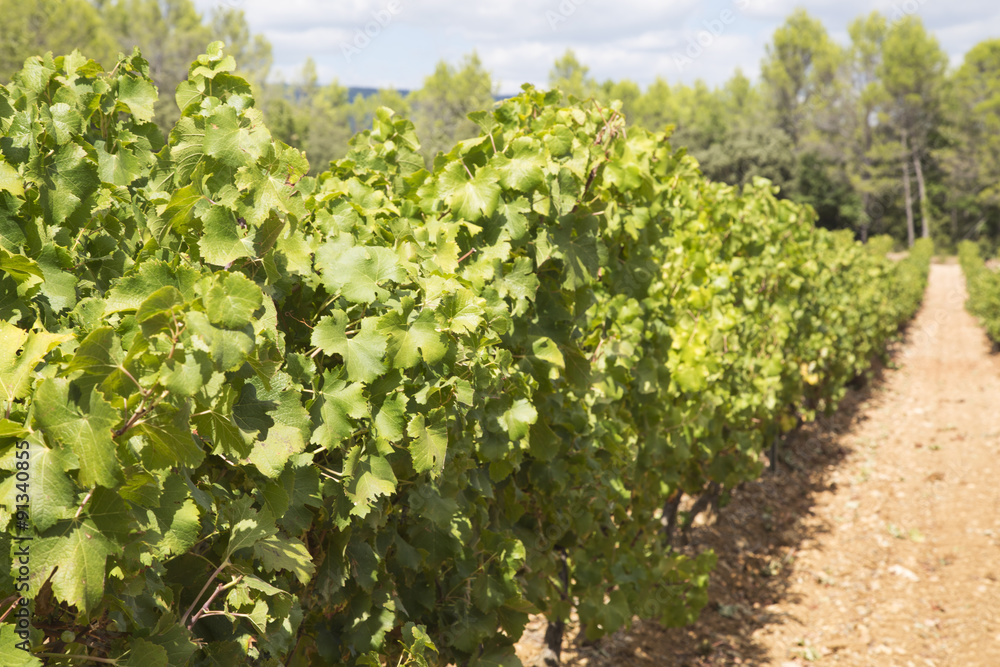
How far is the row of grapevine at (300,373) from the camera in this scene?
107 cm

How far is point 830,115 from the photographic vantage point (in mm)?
51719

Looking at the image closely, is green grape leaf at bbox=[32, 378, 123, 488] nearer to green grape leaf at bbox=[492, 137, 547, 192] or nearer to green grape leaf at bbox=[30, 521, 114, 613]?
green grape leaf at bbox=[30, 521, 114, 613]

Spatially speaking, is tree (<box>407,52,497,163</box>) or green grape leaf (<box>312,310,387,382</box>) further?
tree (<box>407,52,497,163</box>)

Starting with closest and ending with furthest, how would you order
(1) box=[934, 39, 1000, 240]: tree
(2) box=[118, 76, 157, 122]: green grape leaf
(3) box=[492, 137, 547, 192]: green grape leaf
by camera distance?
(2) box=[118, 76, 157, 122]: green grape leaf
(3) box=[492, 137, 547, 192]: green grape leaf
(1) box=[934, 39, 1000, 240]: tree

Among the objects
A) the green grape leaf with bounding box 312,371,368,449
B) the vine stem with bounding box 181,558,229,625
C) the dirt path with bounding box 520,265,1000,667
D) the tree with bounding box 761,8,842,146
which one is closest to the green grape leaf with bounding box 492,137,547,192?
the green grape leaf with bounding box 312,371,368,449

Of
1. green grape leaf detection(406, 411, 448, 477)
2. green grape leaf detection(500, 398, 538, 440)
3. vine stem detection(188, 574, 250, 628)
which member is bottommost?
vine stem detection(188, 574, 250, 628)

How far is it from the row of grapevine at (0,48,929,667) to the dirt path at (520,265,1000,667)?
204 centimetres

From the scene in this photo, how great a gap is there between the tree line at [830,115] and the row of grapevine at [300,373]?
33.1 metres

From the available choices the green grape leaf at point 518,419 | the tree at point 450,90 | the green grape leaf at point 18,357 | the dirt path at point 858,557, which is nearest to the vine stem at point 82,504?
the green grape leaf at point 18,357

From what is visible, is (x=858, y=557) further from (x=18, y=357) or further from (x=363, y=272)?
(x=18, y=357)

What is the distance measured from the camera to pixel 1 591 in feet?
3.57

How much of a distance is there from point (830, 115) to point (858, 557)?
173ft

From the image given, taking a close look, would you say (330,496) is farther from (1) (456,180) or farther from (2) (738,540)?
(2) (738,540)

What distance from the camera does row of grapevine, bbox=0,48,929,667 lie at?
1.07 meters
